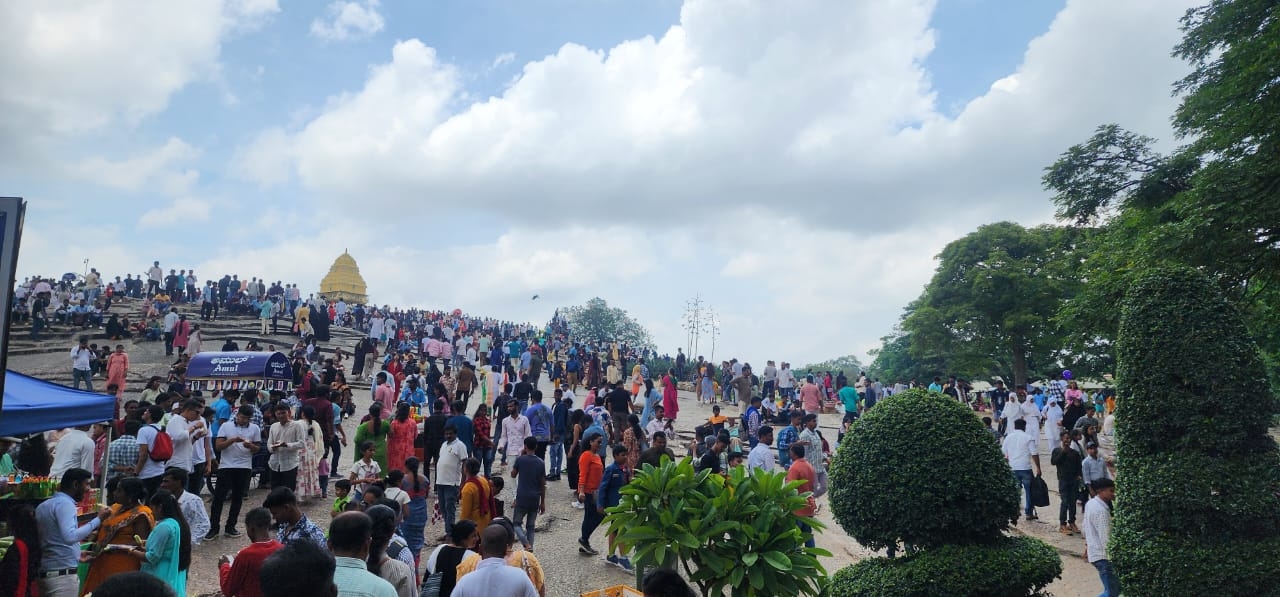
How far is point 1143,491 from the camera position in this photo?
5.68m

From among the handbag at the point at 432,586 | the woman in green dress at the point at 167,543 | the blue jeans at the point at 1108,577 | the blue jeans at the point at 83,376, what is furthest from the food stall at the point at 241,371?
the blue jeans at the point at 1108,577

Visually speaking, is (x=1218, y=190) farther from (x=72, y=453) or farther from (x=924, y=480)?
(x=72, y=453)

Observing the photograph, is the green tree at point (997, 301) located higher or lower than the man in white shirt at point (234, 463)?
higher

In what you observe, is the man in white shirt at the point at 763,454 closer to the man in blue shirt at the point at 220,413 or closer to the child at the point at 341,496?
the child at the point at 341,496

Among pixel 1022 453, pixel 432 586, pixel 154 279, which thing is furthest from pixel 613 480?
pixel 154 279

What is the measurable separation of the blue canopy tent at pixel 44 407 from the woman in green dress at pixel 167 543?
1.99m

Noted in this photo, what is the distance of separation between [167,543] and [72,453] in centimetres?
415

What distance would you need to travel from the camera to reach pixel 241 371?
49.7ft

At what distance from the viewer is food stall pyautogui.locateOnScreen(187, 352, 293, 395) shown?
15109mm

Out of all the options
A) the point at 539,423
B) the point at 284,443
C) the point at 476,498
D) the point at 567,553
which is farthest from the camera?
the point at 539,423

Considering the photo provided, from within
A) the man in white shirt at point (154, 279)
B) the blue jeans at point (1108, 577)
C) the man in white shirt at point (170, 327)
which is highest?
the man in white shirt at point (154, 279)

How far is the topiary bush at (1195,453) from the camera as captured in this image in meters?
5.29

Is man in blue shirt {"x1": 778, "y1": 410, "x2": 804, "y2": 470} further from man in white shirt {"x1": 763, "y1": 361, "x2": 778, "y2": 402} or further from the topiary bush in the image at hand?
man in white shirt {"x1": 763, "y1": 361, "x2": 778, "y2": 402}

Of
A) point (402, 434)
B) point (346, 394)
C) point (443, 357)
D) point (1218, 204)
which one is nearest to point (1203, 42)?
point (1218, 204)
